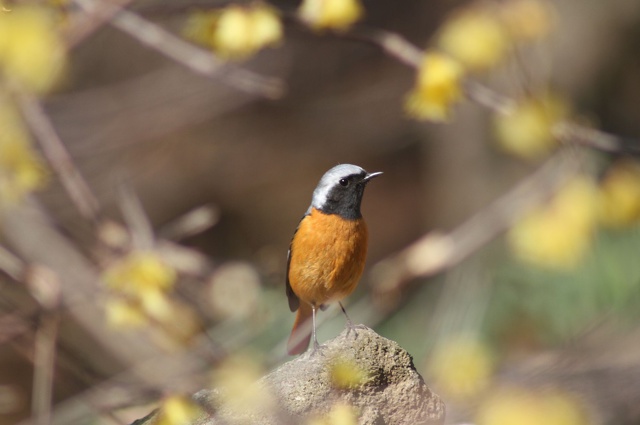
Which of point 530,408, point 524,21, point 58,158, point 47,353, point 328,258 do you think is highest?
point 524,21

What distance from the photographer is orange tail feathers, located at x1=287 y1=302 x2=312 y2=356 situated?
13.8 ft

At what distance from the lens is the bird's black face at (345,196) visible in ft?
12.2

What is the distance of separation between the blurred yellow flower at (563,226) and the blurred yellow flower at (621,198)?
10cm

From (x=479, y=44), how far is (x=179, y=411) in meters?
3.97

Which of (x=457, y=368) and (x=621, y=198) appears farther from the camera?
(x=621, y=198)

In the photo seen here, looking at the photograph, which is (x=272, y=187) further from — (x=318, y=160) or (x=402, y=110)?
(x=402, y=110)

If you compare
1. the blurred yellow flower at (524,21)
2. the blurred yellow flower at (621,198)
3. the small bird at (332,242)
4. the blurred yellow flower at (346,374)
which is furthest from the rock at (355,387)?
the blurred yellow flower at (524,21)

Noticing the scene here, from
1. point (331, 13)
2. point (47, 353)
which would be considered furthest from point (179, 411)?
point (331, 13)

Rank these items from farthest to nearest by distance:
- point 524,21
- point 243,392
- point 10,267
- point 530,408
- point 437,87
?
point 524,21 < point 10,267 < point 437,87 < point 530,408 < point 243,392

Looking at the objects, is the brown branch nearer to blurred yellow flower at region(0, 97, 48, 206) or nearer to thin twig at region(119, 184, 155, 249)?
thin twig at region(119, 184, 155, 249)

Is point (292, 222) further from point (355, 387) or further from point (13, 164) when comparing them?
point (355, 387)

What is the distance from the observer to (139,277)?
454 cm

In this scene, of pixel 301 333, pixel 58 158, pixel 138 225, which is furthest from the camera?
pixel 138 225

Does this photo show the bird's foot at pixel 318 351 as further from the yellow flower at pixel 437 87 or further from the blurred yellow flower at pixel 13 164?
the blurred yellow flower at pixel 13 164
